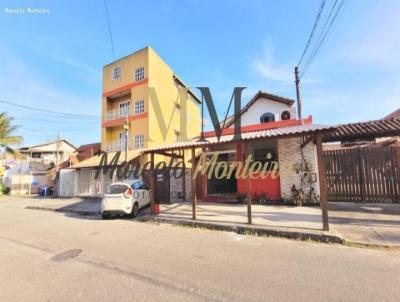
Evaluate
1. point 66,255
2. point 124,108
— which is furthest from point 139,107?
point 66,255

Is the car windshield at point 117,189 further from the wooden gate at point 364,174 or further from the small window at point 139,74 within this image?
the small window at point 139,74

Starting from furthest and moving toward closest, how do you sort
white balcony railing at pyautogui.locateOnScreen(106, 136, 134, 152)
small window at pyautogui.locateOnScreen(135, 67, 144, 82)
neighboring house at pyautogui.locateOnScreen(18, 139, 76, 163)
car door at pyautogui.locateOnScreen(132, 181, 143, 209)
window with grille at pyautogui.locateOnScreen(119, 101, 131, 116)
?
1. neighboring house at pyautogui.locateOnScreen(18, 139, 76, 163)
2. window with grille at pyautogui.locateOnScreen(119, 101, 131, 116)
3. white balcony railing at pyautogui.locateOnScreen(106, 136, 134, 152)
4. small window at pyautogui.locateOnScreen(135, 67, 144, 82)
5. car door at pyautogui.locateOnScreen(132, 181, 143, 209)

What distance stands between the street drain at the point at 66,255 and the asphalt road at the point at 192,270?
0.08ft

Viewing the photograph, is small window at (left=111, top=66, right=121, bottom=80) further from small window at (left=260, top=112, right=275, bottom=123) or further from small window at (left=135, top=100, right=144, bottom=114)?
small window at (left=260, top=112, right=275, bottom=123)

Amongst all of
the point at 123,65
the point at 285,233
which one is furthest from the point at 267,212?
the point at 123,65

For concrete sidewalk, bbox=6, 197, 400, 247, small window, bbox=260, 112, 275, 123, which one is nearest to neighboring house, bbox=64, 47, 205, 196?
small window, bbox=260, 112, 275, 123

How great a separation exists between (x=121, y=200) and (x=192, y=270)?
6277 millimetres

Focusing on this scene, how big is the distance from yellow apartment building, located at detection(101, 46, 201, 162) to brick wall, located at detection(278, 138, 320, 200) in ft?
37.8

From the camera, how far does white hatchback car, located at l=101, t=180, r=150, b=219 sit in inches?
372

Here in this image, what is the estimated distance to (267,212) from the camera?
349 inches

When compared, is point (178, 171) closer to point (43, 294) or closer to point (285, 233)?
point (285, 233)

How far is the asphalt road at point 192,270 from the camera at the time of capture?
130 inches

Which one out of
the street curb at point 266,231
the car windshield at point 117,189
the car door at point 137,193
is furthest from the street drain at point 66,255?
the car door at point 137,193

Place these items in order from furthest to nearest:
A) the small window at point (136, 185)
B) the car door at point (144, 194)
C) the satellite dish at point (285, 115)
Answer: the satellite dish at point (285, 115), the car door at point (144, 194), the small window at point (136, 185)
